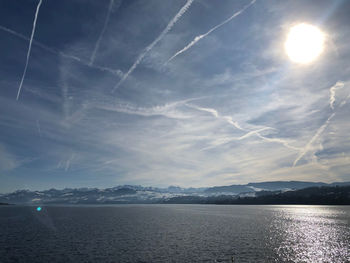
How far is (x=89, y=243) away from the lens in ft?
249

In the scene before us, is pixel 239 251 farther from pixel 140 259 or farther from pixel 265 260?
pixel 140 259

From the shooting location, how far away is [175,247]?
226 ft

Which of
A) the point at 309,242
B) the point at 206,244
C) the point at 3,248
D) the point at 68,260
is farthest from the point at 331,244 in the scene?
the point at 3,248

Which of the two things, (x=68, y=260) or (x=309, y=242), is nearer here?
(x=68, y=260)

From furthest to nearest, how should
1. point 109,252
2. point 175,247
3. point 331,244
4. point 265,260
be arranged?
point 331,244 → point 175,247 → point 109,252 → point 265,260

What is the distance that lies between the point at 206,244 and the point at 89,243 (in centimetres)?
4095

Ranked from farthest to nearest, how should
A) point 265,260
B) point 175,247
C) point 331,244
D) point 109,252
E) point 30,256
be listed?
1. point 331,244
2. point 175,247
3. point 109,252
4. point 30,256
5. point 265,260

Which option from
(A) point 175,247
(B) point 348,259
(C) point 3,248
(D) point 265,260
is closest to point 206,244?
(A) point 175,247

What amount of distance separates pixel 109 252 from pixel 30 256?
804 inches

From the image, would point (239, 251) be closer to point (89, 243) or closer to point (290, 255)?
point (290, 255)

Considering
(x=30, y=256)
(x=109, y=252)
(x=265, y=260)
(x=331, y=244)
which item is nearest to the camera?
(x=265, y=260)

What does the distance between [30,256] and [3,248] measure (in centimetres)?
1656

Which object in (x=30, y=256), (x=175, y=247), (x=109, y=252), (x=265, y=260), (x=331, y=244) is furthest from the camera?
(x=331, y=244)

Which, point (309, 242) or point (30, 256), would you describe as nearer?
point (30, 256)
